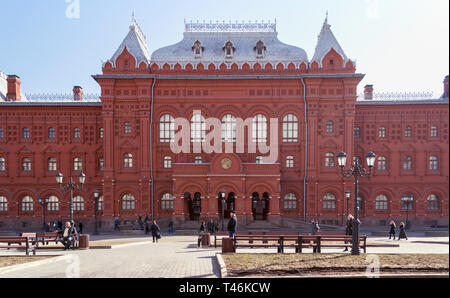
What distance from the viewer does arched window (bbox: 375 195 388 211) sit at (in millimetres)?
35906

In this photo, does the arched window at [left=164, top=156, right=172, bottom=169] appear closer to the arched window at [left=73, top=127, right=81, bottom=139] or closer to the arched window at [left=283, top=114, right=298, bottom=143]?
the arched window at [left=73, top=127, right=81, bottom=139]

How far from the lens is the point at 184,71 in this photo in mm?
34531

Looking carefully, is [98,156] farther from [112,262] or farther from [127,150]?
[112,262]

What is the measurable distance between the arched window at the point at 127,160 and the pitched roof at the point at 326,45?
20.1 m

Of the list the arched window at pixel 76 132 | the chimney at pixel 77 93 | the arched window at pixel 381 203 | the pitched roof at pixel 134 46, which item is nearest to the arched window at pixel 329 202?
the arched window at pixel 381 203

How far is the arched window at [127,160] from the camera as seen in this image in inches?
1382

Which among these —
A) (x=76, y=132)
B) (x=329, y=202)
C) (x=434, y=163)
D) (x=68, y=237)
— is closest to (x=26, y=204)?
(x=76, y=132)

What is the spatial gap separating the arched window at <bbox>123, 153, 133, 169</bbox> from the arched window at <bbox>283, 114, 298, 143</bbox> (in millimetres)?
15100

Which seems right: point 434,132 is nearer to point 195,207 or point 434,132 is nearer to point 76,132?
point 195,207

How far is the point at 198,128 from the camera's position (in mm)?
35125

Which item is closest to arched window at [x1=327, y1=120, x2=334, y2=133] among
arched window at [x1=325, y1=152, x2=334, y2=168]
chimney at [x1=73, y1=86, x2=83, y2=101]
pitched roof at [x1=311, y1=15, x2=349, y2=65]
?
arched window at [x1=325, y1=152, x2=334, y2=168]

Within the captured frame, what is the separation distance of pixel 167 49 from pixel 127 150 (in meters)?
11.3

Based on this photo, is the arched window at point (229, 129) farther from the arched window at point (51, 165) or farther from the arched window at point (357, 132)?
the arched window at point (51, 165)
